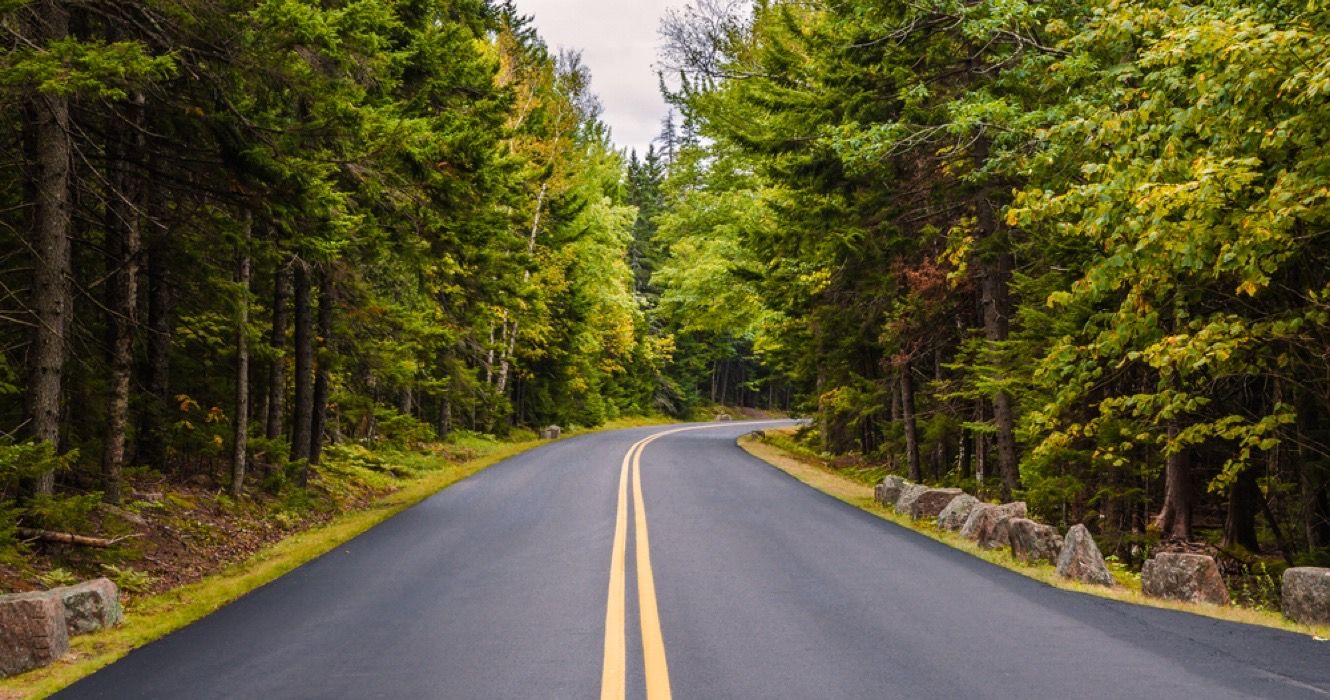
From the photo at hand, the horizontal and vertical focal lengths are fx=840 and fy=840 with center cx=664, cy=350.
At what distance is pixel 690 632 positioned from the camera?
619cm

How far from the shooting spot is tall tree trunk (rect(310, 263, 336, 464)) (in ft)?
51.4

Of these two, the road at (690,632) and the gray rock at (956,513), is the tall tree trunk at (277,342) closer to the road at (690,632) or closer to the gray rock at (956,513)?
the road at (690,632)

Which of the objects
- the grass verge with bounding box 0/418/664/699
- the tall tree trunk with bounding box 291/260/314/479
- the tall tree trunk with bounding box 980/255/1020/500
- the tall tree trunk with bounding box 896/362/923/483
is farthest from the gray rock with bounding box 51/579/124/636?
the tall tree trunk with bounding box 896/362/923/483

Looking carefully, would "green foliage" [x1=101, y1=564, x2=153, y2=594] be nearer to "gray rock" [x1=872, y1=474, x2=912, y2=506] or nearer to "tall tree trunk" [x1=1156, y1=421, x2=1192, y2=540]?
"gray rock" [x1=872, y1=474, x2=912, y2=506]

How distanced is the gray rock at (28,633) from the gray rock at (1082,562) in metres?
8.50

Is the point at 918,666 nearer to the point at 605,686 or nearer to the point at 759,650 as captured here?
the point at 759,650

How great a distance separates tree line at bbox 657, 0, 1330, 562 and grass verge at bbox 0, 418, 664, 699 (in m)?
8.62

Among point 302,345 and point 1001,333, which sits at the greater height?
point 1001,333

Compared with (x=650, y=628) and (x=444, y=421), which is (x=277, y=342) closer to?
(x=650, y=628)

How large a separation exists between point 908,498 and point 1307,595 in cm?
703

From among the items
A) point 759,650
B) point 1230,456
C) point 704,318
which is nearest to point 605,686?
point 759,650

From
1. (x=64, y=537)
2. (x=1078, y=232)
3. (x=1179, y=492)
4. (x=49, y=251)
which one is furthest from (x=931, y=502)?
(x=49, y=251)

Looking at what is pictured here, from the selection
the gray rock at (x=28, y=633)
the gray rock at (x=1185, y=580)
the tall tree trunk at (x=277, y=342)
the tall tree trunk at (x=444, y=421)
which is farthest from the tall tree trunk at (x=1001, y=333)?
the tall tree trunk at (x=444, y=421)

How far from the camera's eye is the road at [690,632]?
16.7 feet
